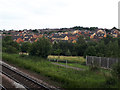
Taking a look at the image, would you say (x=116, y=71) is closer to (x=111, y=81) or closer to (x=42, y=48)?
(x=111, y=81)

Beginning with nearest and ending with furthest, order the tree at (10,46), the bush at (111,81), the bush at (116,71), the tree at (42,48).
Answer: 1. the bush at (111,81)
2. the bush at (116,71)
3. the tree at (42,48)
4. the tree at (10,46)

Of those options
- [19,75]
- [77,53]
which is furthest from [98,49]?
[19,75]

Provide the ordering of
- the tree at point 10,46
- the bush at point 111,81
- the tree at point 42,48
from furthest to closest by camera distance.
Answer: the tree at point 10,46
the tree at point 42,48
the bush at point 111,81

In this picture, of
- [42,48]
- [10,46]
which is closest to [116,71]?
[42,48]

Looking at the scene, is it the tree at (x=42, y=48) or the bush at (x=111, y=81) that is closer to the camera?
the bush at (x=111, y=81)

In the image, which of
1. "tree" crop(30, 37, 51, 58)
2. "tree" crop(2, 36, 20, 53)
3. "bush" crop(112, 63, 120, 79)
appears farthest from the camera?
"tree" crop(2, 36, 20, 53)

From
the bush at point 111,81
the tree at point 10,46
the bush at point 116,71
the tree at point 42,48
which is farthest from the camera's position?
the tree at point 10,46

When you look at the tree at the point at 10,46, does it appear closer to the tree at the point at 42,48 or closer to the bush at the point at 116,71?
the tree at the point at 42,48

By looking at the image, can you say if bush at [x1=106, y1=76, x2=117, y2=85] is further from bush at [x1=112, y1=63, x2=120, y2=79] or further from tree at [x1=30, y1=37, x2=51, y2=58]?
tree at [x1=30, y1=37, x2=51, y2=58]

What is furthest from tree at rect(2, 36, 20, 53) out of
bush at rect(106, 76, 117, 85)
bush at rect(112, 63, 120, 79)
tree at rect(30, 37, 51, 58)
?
bush at rect(106, 76, 117, 85)

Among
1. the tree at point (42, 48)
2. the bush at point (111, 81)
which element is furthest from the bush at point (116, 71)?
the tree at point (42, 48)

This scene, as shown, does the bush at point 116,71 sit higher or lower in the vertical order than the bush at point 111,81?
higher

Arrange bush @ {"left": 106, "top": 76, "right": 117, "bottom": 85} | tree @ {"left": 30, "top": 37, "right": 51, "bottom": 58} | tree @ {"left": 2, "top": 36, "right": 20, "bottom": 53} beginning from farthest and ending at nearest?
tree @ {"left": 2, "top": 36, "right": 20, "bottom": 53} < tree @ {"left": 30, "top": 37, "right": 51, "bottom": 58} < bush @ {"left": 106, "top": 76, "right": 117, "bottom": 85}

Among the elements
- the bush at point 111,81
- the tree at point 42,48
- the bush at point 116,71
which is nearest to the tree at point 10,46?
the tree at point 42,48
